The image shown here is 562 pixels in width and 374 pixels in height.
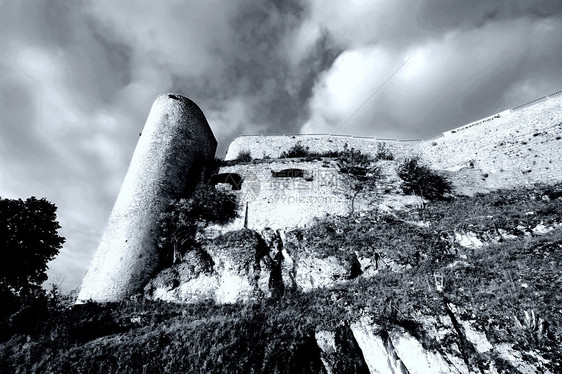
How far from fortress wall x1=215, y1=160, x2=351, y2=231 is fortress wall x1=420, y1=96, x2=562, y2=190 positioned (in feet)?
24.2

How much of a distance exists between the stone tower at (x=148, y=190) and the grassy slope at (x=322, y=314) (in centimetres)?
127

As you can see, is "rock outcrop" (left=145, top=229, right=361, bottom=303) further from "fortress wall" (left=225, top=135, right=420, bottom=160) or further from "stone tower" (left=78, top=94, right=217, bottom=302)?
"fortress wall" (left=225, top=135, right=420, bottom=160)

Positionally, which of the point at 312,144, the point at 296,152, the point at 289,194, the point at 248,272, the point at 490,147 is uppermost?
the point at 312,144

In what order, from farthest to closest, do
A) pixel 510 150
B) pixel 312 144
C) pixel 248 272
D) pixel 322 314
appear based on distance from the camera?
A: pixel 312 144 < pixel 510 150 < pixel 248 272 < pixel 322 314

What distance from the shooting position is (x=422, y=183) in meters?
15.2

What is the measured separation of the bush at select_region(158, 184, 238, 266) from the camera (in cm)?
1285

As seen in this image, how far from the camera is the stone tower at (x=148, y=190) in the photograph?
1158cm

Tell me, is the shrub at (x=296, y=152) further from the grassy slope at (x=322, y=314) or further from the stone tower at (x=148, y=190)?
the grassy slope at (x=322, y=314)

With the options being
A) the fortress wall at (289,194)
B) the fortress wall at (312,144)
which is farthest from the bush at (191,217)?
the fortress wall at (312,144)

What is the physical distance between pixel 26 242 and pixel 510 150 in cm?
2500

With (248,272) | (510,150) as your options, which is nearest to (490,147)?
(510,150)

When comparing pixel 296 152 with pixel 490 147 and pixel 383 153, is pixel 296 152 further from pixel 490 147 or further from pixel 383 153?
pixel 490 147

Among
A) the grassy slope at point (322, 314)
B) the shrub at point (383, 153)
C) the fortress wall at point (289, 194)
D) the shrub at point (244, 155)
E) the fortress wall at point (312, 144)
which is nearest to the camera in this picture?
the grassy slope at point (322, 314)

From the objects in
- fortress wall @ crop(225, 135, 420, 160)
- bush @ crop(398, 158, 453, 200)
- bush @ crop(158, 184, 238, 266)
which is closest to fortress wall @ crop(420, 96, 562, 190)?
bush @ crop(398, 158, 453, 200)
